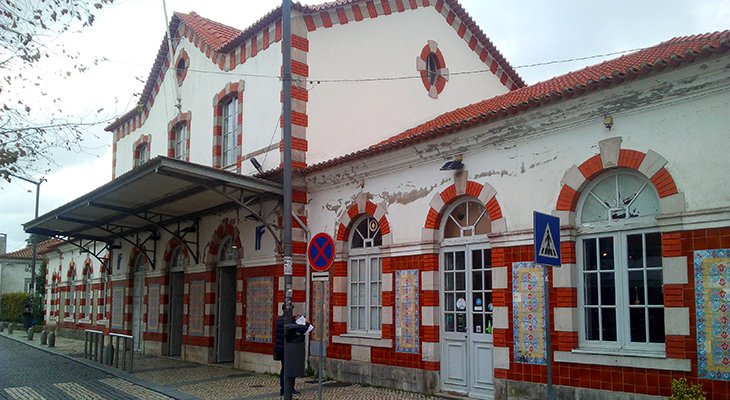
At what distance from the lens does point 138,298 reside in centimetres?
2098

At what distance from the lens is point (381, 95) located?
1535 centimetres

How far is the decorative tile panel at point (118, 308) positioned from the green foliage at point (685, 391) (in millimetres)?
18558

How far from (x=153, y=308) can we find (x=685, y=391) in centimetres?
1579

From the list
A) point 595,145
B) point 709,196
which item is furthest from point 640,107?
point 709,196

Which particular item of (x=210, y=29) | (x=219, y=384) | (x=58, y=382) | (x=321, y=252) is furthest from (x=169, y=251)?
(x=321, y=252)

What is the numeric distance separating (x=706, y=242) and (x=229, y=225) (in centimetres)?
1110

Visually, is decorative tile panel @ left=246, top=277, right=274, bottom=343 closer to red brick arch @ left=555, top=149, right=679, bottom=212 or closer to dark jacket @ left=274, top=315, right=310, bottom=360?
dark jacket @ left=274, top=315, right=310, bottom=360

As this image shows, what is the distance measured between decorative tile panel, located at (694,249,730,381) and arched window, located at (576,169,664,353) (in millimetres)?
539

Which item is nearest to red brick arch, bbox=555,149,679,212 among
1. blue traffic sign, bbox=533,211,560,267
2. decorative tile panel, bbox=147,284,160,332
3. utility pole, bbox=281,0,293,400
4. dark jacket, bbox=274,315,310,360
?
blue traffic sign, bbox=533,211,560,267

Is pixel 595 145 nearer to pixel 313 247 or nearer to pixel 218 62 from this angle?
pixel 313 247

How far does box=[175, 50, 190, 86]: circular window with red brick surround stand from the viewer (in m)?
18.7

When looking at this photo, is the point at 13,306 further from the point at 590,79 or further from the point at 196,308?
the point at 590,79

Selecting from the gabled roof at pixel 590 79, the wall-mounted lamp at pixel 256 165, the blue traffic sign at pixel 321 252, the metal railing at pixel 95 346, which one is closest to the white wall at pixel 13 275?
the metal railing at pixel 95 346

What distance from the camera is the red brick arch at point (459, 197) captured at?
979 centimetres
